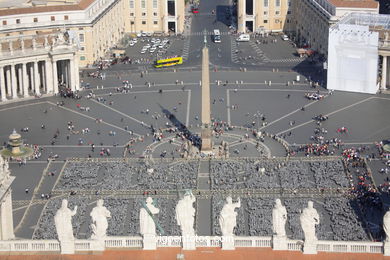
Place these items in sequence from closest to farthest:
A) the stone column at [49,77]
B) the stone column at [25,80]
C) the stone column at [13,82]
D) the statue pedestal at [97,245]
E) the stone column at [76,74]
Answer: the statue pedestal at [97,245] → the stone column at [13,82] → the stone column at [25,80] → the stone column at [49,77] → the stone column at [76,74]

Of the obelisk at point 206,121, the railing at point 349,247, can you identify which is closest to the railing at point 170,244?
the railing at point 349,247

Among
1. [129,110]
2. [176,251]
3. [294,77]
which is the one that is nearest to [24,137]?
[129,110]

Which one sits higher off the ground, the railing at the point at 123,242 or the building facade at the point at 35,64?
the railing at the point at 123,242

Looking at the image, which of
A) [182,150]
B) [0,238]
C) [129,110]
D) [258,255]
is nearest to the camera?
[258,255]

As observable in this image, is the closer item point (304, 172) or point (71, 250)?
point (71, 250)

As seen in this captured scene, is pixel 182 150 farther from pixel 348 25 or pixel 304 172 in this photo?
pixel 348 25

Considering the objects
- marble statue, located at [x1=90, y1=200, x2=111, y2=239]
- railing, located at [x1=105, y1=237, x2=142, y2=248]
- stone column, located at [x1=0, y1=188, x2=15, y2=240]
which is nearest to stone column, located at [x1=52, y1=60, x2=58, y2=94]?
stone column, located at [x1=0, y1=188, x2=15, y2=240]

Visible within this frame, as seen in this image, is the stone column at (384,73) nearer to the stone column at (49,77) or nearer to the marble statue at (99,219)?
the stone column at (49,77)
